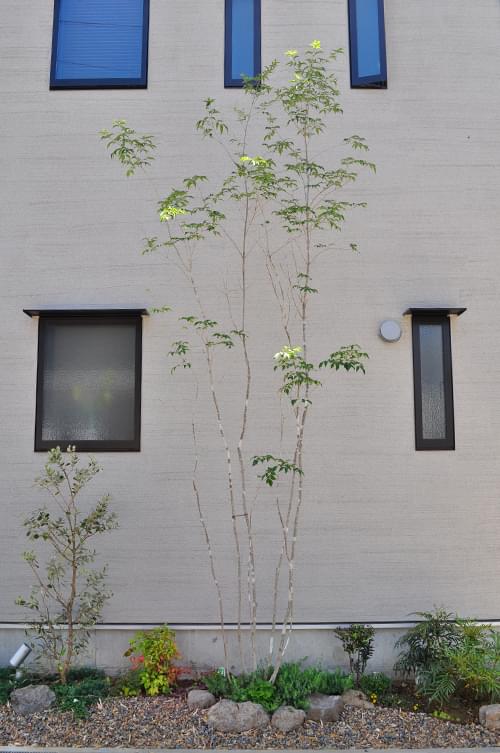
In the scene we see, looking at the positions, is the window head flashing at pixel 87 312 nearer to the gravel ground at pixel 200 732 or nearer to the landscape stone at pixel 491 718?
the gravel ground at pixel 200 732

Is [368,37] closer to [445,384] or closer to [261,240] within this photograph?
[261,240]

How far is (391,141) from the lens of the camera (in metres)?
5.48

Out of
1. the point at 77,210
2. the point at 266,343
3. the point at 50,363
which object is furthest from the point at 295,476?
the point at 77,210

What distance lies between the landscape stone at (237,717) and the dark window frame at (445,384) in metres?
2.18

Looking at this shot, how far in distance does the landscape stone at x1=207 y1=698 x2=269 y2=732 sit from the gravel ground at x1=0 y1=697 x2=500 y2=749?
0.14ft

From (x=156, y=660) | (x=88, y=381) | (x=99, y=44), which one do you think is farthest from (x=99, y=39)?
(x=156, y=660)

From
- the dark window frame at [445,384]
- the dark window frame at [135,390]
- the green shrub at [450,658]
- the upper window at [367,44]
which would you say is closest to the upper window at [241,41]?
the upper window at [367,44]

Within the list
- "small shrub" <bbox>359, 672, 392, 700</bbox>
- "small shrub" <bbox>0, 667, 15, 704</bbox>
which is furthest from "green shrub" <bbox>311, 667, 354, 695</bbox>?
"small shrub" <bbox>0, 667, 15, 704</bbox>

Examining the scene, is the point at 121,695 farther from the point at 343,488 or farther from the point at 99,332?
the point at 99,332

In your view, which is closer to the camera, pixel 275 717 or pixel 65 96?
pixel 275 717

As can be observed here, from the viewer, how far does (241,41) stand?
18.4 feet

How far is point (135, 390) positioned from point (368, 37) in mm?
3411

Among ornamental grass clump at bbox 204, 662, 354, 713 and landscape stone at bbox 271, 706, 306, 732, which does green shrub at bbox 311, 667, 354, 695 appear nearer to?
ornamental grass clump at bbox 204, 662, 354, 713

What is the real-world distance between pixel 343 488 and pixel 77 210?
2994 millimetres
